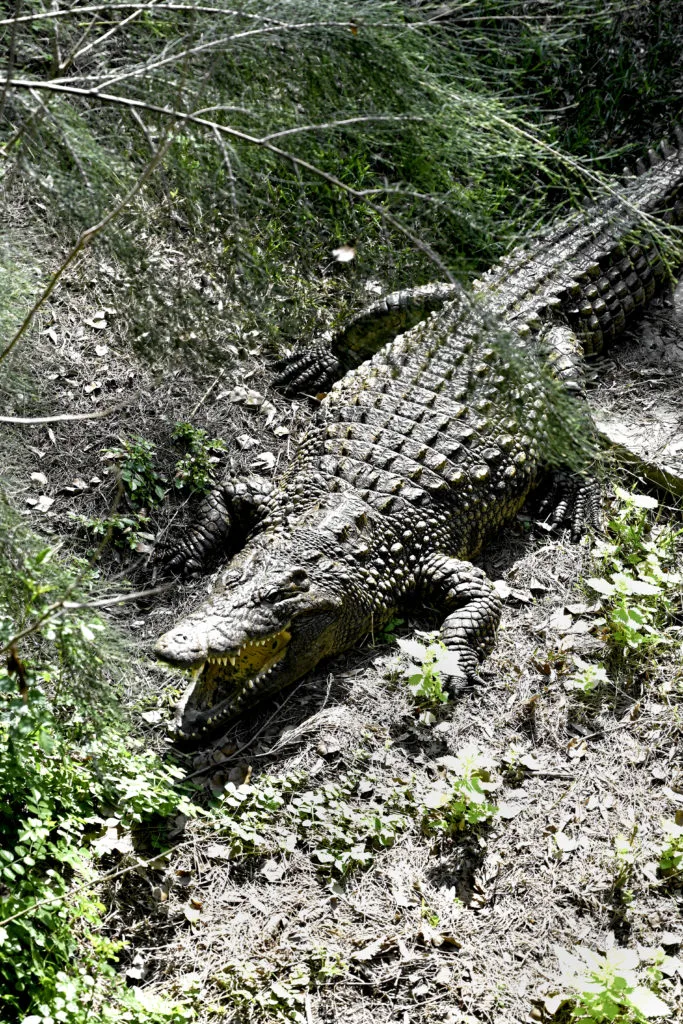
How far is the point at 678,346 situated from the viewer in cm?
561

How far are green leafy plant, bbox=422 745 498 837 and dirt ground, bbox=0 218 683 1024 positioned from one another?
0.15 ft

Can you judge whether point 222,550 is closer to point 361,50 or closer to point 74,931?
point 74,931

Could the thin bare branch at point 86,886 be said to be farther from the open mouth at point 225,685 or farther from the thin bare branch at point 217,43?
the thin bare branch at point 217,43

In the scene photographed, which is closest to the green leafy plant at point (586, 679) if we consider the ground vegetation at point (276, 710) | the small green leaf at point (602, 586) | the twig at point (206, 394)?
the ground vegetation at point (276, 710)

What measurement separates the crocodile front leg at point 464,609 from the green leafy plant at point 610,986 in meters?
1.29

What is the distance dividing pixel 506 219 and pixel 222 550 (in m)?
2.71

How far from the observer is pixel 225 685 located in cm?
Result: 410

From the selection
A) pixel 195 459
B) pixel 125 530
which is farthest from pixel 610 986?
pixel 195 459

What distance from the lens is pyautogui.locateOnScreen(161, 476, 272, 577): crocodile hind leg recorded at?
15.6 feet

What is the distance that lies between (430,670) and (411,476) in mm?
1050

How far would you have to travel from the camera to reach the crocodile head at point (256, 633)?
3.93 metres

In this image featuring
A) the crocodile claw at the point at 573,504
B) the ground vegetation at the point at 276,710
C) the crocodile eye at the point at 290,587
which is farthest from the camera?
the crocodile claw at the point at 573,504

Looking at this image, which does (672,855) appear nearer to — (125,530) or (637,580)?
(637,580)

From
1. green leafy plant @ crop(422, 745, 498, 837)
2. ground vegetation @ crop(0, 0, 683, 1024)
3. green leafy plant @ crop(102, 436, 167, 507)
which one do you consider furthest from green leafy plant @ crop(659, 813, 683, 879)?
green leafy plant @ crop(102, 436, 167, 507)
